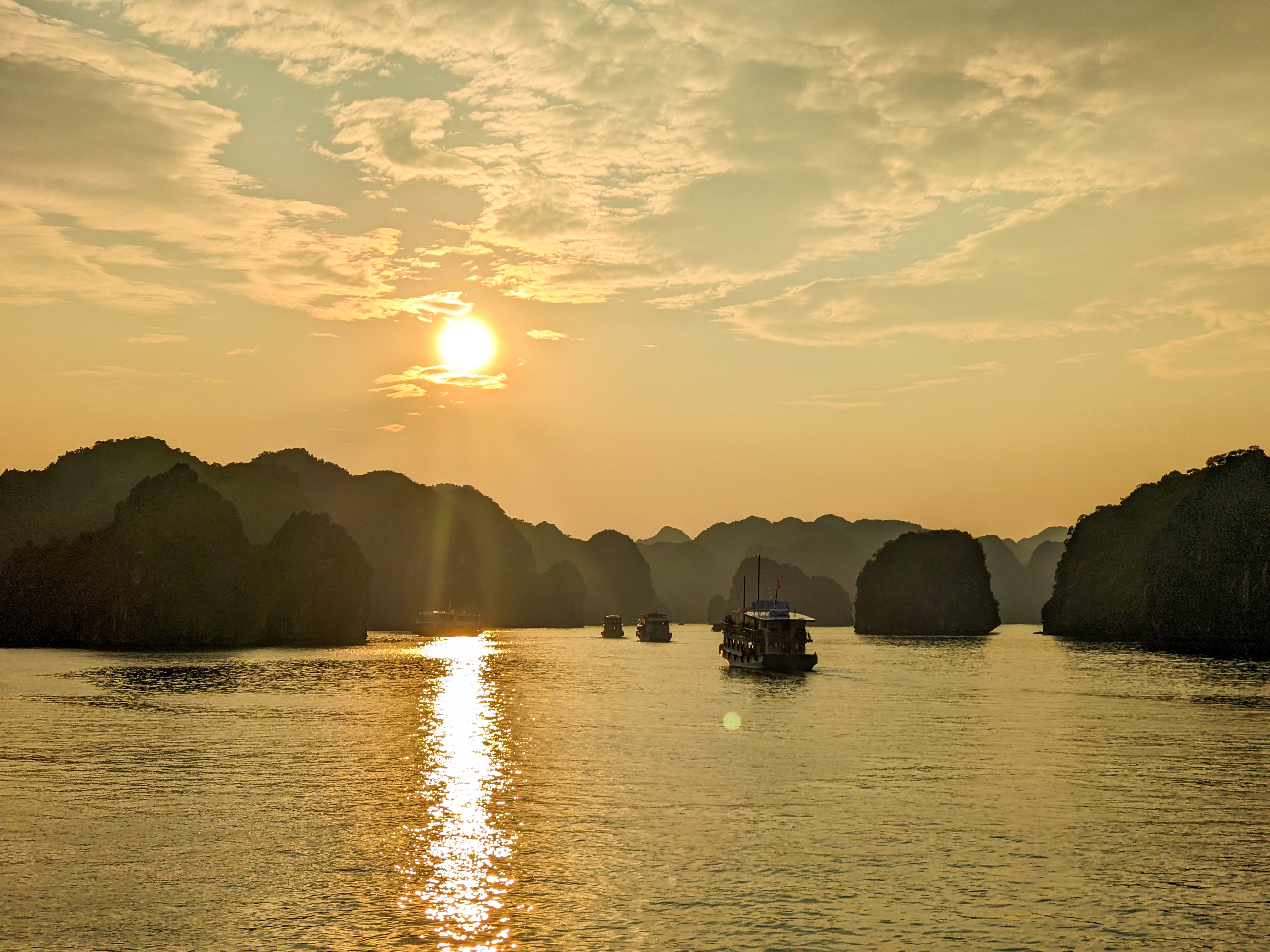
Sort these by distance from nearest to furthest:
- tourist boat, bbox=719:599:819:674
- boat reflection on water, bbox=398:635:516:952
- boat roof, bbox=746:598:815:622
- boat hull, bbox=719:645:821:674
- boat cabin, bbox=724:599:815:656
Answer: boat reflection on water, bbox=398:635:516:952, boat hull, bbox=719:645:821:674, tourist boat, bbox=719:599:819:674, boat cabin, bbox=724:599:815:656, boat roof, bbox=746:598:815:622

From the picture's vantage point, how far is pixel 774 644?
146 metres

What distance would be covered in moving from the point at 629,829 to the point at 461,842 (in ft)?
22.0

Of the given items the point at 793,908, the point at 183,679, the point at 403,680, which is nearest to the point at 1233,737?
the point at 793,908

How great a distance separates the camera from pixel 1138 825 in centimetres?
4359

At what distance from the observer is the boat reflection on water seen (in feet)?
95.7

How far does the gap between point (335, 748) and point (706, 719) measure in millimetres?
32318

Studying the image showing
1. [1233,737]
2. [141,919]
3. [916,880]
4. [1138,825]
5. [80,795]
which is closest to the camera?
[141,919]

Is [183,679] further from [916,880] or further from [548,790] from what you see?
[916,880]

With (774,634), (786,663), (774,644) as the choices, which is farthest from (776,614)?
(786,663)

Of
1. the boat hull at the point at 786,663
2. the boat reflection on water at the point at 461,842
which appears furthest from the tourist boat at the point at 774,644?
the boat reflection on water at the point at 461,842

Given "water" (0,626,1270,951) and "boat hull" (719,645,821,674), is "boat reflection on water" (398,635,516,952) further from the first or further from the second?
"boat hull" (719,645,821,674)

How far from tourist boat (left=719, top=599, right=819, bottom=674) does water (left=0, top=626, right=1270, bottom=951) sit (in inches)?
1992

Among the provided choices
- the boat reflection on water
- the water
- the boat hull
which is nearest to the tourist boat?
the boat hull

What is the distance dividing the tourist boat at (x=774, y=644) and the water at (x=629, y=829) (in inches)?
1992
